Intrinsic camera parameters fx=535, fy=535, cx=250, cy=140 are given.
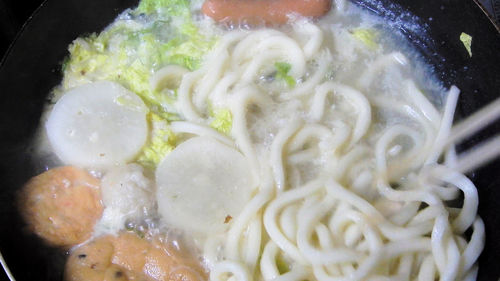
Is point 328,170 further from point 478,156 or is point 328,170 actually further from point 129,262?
point 129,262

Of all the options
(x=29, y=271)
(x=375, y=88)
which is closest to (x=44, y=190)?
(x=29, y=271)

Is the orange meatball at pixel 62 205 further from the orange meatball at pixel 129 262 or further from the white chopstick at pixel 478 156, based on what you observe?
the white chopstick at pixel 478 156

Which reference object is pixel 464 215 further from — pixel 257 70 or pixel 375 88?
pixel 257 70

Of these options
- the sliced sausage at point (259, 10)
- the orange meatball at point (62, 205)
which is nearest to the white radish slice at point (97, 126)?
the orange meatball at point (62, 205)

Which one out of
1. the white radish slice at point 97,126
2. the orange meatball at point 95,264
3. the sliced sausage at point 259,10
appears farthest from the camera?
the sliced sausage at point 259,10

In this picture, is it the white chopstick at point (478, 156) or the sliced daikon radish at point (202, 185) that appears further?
the white chopstick at point (478, 156)

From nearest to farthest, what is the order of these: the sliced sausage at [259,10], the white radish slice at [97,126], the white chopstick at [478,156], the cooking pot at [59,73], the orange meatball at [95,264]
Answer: the orange meatball at [95,264], the cooking pot at [59,73], the white radish slice at [97,126], the white chopstick at [478,156], the sliced sausage at [259,10]
